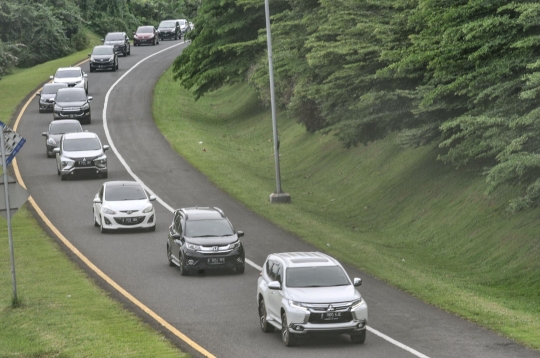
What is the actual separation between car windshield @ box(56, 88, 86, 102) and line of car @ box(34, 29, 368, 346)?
8.55 metres

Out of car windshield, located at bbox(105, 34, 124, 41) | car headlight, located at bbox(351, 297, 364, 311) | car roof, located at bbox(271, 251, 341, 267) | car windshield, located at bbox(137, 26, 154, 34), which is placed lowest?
car headlight, located at bbox(351, 297, 364, 311)

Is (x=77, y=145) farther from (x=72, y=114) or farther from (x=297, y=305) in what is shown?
(x=297, y=305)

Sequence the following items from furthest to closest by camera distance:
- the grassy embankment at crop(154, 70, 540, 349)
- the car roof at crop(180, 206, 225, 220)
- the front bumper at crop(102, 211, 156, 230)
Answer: the front bumper at crop(102, 211, 156, 230)
the car roof at crop(180, 206, 225, 220)
the grassy embankment at crop(154, 70, 540, 349)

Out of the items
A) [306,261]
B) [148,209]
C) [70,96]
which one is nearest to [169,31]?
[70,96]

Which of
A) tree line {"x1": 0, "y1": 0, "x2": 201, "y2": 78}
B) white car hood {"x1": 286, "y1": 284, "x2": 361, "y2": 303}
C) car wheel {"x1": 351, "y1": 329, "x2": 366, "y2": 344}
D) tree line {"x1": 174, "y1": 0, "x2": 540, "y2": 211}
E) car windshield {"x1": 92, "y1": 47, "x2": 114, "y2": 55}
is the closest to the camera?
white car hood {"x1": 286, "y1": 284, "x2": 361, "y2": 303}

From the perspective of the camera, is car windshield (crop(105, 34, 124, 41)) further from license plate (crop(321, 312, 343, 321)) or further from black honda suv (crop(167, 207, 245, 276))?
license plate (crop(321, 312, 343, 321))

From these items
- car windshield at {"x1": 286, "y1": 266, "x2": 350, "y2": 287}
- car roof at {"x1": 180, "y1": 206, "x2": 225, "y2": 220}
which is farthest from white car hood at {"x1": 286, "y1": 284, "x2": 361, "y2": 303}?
car roof at {"x1": 180, "y1": 206, "x2": 225, "y2": 220}

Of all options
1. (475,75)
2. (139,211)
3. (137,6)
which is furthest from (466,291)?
(137,6)

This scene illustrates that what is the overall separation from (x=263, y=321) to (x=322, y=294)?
191 centimetres

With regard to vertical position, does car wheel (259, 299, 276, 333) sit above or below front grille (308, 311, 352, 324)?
below

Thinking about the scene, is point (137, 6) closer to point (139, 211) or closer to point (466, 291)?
point (139, 211)

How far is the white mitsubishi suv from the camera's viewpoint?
17906mm

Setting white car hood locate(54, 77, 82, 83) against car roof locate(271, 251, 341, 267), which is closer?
car roof locate(271, 251, 341, 267)

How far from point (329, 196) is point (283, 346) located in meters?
22.7
